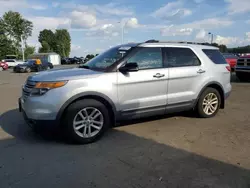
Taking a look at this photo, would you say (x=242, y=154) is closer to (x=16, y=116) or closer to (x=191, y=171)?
(x=191, y=171)

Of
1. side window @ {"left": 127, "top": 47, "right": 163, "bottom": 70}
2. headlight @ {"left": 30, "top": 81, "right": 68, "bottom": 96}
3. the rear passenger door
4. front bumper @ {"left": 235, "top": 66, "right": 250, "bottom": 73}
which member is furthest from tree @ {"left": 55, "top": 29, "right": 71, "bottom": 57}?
headlight @ {"left": 30, "top": 81, "right": 68, "bottom": 96}

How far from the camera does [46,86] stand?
419cm

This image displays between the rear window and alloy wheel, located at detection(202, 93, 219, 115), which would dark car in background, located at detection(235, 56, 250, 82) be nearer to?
the rear window

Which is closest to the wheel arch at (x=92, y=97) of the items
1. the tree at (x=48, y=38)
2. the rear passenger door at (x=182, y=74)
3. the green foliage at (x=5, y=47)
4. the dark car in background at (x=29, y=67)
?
the rear passenger door at (x=182, y=74)

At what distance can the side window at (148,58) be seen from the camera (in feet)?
16.1

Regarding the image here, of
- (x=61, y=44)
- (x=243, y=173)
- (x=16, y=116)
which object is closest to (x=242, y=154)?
(x=243, y=173)

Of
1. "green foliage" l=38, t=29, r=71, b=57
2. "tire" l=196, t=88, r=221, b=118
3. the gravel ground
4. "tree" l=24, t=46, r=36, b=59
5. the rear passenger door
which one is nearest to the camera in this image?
the gravel ground

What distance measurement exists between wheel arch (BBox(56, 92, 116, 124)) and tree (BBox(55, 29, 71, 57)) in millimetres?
97526

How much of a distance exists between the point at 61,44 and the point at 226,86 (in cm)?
9867

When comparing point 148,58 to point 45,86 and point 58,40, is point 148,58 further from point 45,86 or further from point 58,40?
point 58,40

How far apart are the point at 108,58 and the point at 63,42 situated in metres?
101

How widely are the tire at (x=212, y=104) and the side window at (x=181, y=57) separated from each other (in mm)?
707

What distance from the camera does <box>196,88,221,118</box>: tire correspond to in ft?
19.0

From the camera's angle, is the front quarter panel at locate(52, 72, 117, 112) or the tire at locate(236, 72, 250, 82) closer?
the front quarter panel at locate(52, 72, 117, 112)
